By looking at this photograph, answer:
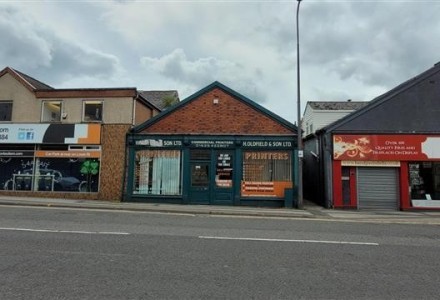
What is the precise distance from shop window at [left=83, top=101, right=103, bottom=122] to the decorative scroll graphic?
1223 centimetres

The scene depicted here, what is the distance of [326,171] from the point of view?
20.2 m

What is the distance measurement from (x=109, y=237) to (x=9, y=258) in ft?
8.38

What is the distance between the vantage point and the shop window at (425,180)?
19.6 m

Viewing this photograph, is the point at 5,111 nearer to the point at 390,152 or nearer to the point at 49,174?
the point at 49,174

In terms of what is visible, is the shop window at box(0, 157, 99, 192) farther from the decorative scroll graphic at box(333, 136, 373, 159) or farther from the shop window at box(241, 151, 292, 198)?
the decorative scroll graphic at box(333, 136, 373, 159)

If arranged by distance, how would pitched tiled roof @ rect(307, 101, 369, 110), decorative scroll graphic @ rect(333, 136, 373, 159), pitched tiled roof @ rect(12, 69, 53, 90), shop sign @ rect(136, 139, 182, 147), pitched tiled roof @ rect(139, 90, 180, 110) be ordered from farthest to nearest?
1. pitched tiled roof @ rect(307, 101, 369, 110)
2. pitched tiled roof @ rect(139, 90, 180, 110)
3. pitched tiled roof @ rect(12, 69, 53, 90)
4. shop sign @ rect(136, 139, 182, 147)
5. decorative scroll graphic @ rect(333, 136, 373, 159)

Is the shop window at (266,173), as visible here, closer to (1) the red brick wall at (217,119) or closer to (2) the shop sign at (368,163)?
(1) the red brick wall at (217,119)

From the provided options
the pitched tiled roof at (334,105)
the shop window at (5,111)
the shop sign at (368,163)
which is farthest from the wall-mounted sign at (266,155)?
the pitched tiled roof at (334,105)

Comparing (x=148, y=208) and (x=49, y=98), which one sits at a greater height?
(x=49, y=98)

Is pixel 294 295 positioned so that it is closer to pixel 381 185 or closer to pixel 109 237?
pixel 109 237

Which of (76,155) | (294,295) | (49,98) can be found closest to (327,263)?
(294,295)

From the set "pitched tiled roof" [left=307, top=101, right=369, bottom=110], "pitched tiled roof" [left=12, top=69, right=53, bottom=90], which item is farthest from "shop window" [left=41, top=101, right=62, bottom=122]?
"pitched tiled roof" [left=307, top=101, right=369, bottom=110]

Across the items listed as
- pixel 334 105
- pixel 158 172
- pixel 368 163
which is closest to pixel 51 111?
pixel 158 172

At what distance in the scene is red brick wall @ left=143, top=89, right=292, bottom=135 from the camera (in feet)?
67.9
